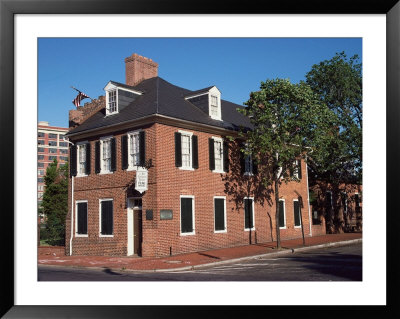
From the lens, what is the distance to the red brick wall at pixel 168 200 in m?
18.6

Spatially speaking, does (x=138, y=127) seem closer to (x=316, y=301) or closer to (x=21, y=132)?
(x=21, y=132)

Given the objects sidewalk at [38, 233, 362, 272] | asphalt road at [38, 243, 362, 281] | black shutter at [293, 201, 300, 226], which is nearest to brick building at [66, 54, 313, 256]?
sidewalk at [38, 233, 362, 272]

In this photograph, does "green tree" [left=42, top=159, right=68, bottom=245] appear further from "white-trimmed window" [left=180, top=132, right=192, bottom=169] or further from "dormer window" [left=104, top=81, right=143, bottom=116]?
"white-trimmed window" [left=180, top=132, right=192, bottom=169]

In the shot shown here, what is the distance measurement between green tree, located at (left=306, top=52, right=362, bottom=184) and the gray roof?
187 inches

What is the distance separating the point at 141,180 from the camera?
18.6 meters

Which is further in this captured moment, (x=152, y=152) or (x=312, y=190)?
(x=312, y=190)

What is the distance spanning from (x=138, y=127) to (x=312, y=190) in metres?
15.1

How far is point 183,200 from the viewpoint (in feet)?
64.7

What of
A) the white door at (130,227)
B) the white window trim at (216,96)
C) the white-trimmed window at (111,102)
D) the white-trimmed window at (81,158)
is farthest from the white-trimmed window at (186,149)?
the white-trimmed window at (81,158)

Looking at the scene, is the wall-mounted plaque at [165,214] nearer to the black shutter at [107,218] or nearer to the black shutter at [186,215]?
the black shutter at [186,215]

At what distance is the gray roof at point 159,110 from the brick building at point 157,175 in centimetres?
7

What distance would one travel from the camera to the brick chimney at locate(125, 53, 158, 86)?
23703 mm

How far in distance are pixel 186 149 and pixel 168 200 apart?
8.80 feet
